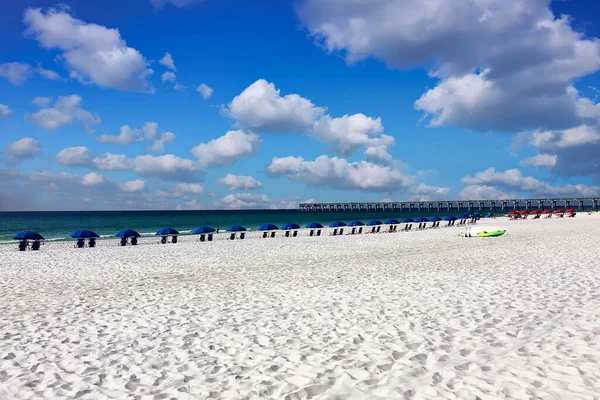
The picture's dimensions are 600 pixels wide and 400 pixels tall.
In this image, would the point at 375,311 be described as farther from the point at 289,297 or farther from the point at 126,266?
the point at 126,266

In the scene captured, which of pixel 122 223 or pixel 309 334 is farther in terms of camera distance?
pixel 122 223

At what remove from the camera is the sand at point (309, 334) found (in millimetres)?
5305

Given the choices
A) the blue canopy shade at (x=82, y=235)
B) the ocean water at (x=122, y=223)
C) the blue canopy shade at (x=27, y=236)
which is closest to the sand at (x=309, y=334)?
the blue canopy shade at (x=82, y=235)

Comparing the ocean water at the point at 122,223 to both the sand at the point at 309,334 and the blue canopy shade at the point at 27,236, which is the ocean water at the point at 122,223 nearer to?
the blue canopy shade at the point at 27,236

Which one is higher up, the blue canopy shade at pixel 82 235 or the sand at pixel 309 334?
the blue canopy shade at pixel 82 235

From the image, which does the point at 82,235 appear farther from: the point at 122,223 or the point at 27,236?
the point at 122,223

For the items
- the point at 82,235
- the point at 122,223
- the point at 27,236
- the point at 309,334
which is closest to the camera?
the point at 309,334

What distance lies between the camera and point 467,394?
493cm

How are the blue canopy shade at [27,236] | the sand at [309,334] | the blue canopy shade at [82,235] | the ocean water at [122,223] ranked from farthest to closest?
the ocean water at [122,223]
the blue canopy shade at [82,235]
the blue canopy shade at [27,236]
the sand at [309,334]

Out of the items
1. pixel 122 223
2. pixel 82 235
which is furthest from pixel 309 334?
pixel 122 223

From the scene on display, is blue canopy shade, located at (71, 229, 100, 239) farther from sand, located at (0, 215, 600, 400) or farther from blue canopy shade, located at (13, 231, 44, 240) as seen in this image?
sand, located at (0, 215, 600, 400)

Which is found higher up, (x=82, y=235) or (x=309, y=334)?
(x=82, y=235)

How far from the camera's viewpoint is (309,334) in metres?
7.51

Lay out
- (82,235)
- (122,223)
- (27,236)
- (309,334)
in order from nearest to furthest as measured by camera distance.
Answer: (309,334) → (27,236) → (82,235) → (122,223)
